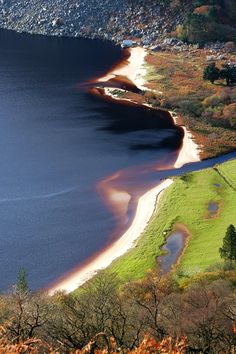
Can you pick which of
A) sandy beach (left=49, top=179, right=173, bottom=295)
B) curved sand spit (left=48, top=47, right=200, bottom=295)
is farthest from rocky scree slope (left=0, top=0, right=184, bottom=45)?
sandy beach (left=49, top=179, right=173, bottom=295)

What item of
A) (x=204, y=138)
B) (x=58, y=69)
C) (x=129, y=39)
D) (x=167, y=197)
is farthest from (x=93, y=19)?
(x=167, y=197)

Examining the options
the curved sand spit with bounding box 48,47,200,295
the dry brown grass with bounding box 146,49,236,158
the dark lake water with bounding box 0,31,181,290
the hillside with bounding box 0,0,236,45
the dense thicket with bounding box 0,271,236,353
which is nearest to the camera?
the dense thicket with bounding box 0,271,236,353

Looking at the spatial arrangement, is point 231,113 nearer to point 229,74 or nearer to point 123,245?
point 229,74

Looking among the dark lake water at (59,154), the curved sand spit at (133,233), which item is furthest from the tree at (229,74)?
the dark lake water at (59,154)

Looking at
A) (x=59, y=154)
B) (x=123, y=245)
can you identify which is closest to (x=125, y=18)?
(x=59, y=154)

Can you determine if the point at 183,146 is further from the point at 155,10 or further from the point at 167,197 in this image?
the point at 155,10

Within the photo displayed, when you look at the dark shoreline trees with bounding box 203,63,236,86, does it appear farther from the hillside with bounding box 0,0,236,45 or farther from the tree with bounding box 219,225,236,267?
the tree with bounding box 219,225,236,267
